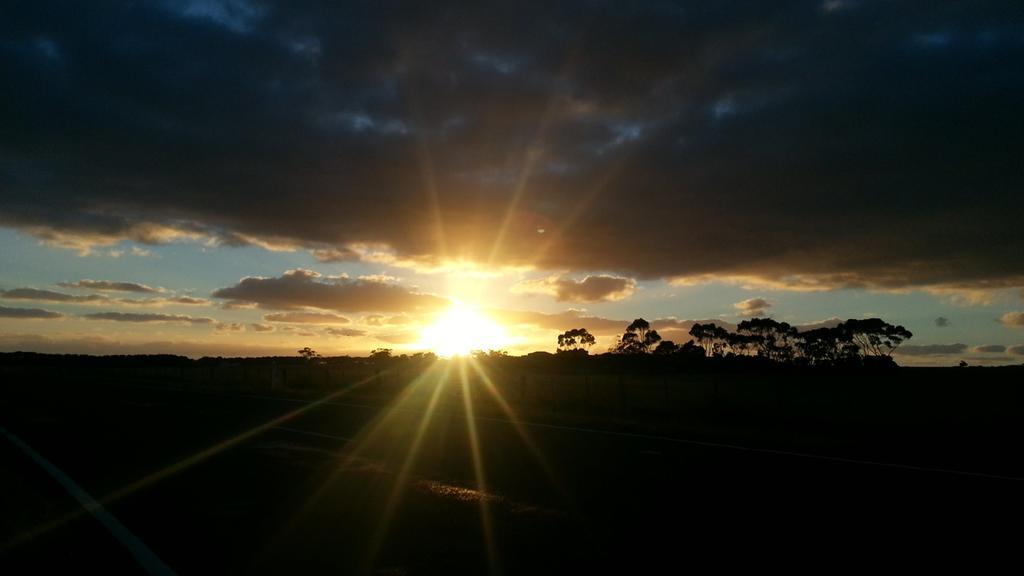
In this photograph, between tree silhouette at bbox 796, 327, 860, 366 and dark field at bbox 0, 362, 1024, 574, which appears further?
tree silhouette at bbox 796, 327, 860, 366

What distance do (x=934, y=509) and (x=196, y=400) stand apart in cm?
2997

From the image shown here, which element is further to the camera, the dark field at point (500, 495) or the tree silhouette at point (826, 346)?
the tree silhouette at point (826, 346)

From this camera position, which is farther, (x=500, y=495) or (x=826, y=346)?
(x=826, y=346)

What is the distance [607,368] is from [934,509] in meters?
87.4

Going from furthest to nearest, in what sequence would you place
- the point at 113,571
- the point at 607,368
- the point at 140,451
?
the point at 607,368
the point at 140,451
the point at 113,571

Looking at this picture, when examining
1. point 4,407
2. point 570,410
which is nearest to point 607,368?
point 570,410

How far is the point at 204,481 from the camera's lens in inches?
444

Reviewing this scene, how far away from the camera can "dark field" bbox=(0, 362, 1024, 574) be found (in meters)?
6.93

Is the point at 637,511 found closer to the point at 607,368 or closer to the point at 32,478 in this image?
the point at 32,478

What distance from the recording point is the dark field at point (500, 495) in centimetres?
693

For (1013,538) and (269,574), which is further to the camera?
(1013,538)

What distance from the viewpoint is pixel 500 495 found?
32.7ft

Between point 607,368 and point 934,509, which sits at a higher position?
point 607,368

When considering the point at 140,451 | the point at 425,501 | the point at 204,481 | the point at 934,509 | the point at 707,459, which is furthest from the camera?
the point at 140,451
